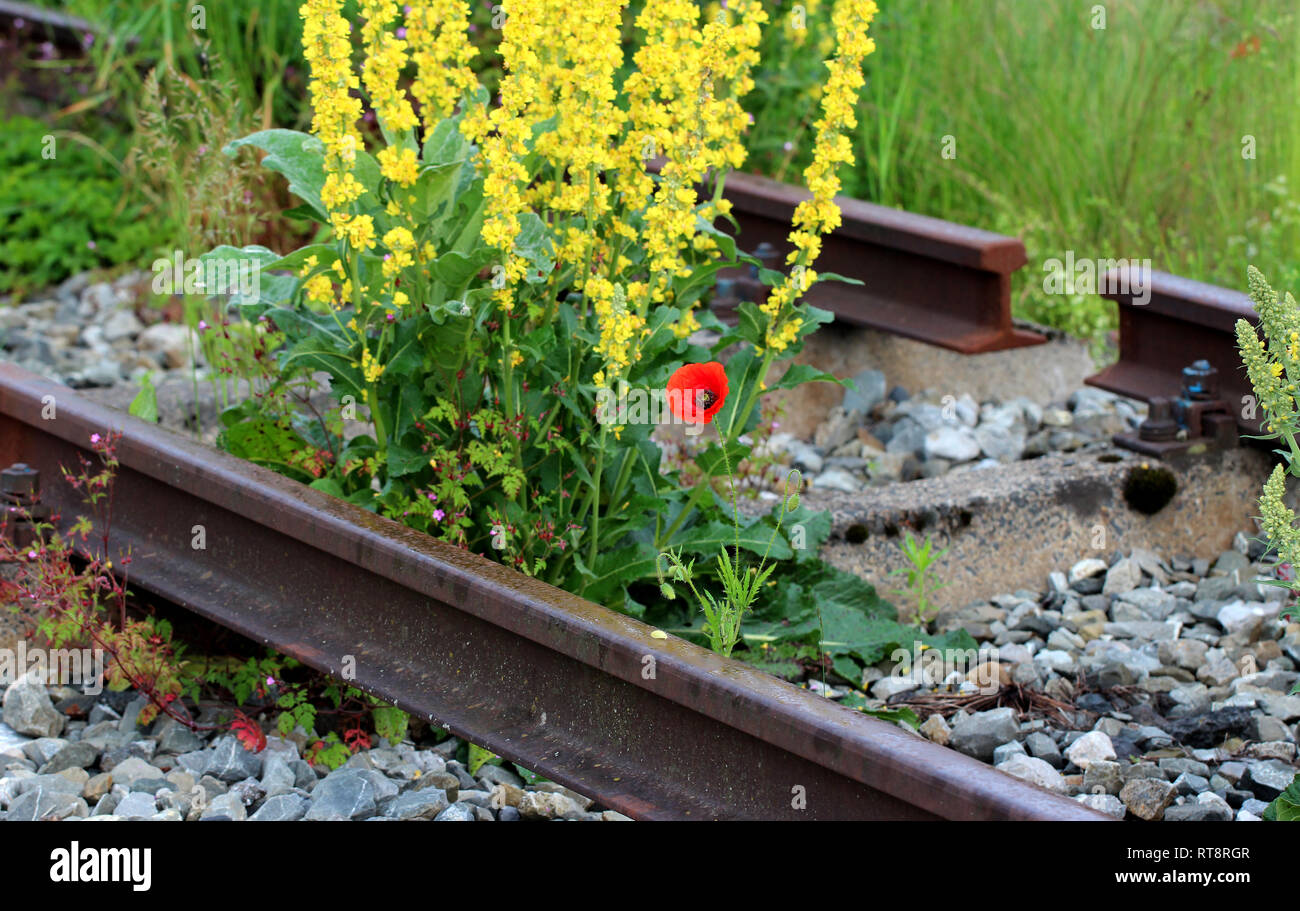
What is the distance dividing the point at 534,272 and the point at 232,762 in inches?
48.7

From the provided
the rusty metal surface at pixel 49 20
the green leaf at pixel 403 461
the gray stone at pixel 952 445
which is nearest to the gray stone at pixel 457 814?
the green leaf at pixel 403 461

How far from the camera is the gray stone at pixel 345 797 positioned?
3.20 metres

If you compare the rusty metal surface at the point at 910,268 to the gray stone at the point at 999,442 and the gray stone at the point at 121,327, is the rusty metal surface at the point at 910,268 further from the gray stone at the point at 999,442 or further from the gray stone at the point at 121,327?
the gray stone at the point at 121,327

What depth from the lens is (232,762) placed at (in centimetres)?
345

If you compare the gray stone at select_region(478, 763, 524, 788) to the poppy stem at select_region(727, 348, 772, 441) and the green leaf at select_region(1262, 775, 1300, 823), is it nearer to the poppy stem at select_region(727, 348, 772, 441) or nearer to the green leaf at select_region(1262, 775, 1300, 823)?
the poppy stem at select_region(727, 348, 772, 441)

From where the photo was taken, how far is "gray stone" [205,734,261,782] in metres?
3.42

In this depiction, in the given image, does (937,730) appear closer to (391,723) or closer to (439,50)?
(391,723)

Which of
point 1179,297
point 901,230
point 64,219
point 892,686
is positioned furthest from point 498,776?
point 64,219

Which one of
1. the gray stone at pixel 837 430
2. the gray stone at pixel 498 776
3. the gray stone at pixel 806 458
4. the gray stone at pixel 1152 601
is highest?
the gray stone at pixel 837 430

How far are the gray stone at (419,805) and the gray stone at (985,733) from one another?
114 centimetres

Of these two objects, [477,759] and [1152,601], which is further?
[1152,601]

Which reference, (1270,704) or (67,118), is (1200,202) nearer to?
(1270,704)

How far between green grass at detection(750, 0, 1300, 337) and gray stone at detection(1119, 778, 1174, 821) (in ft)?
11.4
